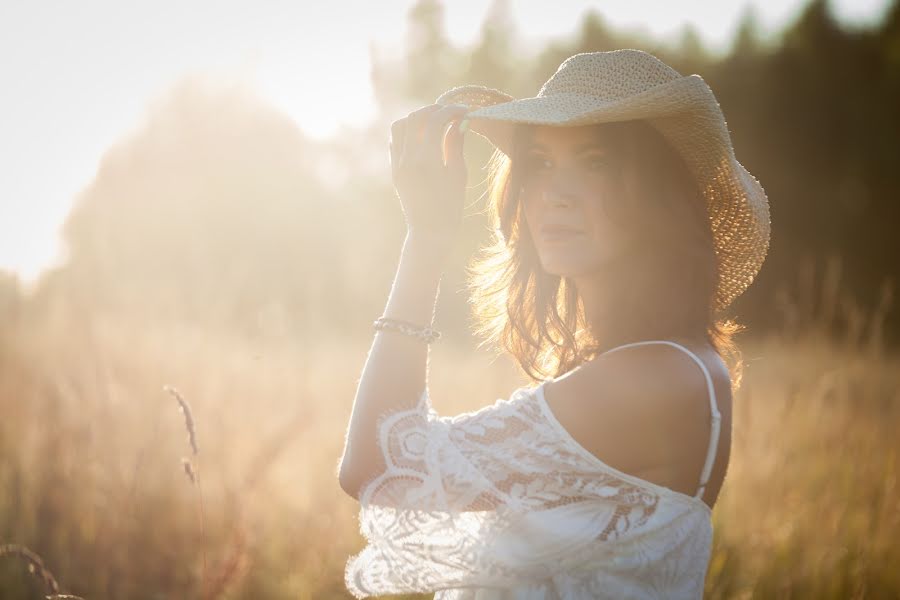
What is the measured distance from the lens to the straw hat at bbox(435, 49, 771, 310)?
4.93 ft

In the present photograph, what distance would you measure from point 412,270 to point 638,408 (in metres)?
0.54

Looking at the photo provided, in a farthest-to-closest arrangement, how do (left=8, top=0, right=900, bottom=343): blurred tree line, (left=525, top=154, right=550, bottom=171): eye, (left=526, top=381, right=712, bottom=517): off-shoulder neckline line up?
(left=8, top=0, right=900, bottom=343): blurred tree line, (left=525, top=154, right=550, bottom=171): eye, (left=526, top=381, right=712, bottom=517): off-shoulder neckline

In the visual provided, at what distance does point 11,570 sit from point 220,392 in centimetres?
162

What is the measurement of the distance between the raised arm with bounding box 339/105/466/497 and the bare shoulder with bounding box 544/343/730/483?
301mm

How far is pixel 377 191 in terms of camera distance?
24.2m

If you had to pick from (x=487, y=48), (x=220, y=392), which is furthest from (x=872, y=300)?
(x=220, y=392)

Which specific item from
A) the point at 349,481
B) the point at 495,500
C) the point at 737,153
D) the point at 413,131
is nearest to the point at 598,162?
the point at 413,131

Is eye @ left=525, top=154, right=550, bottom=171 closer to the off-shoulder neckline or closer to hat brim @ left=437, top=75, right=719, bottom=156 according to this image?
hat brim @ left=437, top=75, right=719, bottom=156

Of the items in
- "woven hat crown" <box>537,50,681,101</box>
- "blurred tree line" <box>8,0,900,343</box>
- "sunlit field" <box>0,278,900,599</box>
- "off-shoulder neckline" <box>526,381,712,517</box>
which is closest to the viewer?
"off-shoulder neckline" <box>526,381,712,517</box>

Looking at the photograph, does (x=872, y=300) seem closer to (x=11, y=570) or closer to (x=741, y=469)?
(x=741, y=469)

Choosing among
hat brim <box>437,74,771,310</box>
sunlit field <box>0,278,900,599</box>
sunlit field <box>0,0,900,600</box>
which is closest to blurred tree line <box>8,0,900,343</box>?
sunlit field <box>0,0,900,600</box>

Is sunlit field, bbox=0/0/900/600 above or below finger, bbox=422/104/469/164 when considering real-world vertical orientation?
below

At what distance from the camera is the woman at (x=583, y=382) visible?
1.34 metres

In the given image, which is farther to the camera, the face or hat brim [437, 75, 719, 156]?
the face
